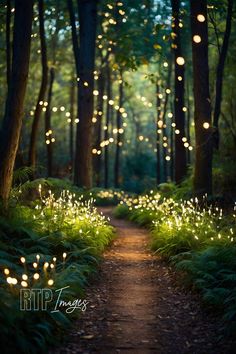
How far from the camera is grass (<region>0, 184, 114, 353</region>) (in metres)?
5.21

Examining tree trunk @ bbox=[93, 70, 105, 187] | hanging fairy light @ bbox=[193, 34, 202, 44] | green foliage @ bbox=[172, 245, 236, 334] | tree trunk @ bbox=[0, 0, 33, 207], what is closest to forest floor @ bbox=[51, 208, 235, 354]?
green foliage @ bbox=[172, 245, 236, 334]

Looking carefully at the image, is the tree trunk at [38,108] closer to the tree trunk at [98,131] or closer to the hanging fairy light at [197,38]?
the hanging fairy light at [197,38]

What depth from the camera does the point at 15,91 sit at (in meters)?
9.81

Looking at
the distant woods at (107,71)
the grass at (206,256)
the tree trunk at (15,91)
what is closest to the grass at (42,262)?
the tree trunk at (15,91)

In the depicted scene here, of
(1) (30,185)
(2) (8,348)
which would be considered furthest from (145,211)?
(2) (8,348)

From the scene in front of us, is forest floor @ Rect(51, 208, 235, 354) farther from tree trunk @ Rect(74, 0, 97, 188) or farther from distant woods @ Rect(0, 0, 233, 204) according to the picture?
tree trunk @ Rect(74, 0, 97, 188)

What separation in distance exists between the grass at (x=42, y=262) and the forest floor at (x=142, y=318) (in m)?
0.32

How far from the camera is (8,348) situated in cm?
484

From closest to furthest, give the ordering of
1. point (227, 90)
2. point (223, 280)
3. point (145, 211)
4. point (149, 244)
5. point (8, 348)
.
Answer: point (8, 348), point (223, 280), point (149, 244), point (145, 211), point (227, 90)

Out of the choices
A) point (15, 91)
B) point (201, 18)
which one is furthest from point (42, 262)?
point (201, 18)

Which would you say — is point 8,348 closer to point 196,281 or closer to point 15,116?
point 196,281

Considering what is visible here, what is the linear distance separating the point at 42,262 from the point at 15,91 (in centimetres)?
391

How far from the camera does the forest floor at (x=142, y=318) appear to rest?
5.59 meters

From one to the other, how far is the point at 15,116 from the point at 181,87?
1024 cm
